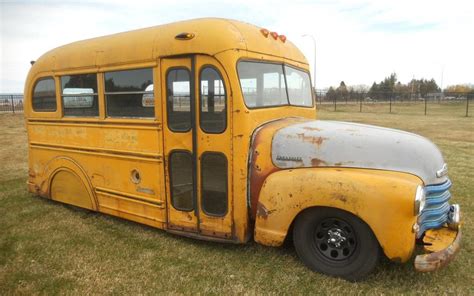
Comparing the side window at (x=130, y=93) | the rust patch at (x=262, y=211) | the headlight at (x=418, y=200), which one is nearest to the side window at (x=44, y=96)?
the side window at (x=130, y=93)

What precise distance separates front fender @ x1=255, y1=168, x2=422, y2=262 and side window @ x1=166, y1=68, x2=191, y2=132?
3.83ft

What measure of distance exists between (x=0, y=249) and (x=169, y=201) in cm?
205

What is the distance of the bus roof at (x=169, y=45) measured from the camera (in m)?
4.04

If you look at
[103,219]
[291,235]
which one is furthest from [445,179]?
[103,219]

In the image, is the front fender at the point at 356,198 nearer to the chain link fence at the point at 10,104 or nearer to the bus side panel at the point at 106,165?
the bus side panel at the point at 106,165

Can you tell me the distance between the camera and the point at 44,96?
19.3 ft

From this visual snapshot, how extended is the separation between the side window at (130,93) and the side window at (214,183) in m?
0.94

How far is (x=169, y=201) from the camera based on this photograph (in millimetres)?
4555

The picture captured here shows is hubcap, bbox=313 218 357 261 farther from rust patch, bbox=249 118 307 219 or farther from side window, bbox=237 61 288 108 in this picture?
side window, bbox=237 61 288 108

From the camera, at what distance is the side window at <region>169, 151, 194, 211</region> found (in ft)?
14.2

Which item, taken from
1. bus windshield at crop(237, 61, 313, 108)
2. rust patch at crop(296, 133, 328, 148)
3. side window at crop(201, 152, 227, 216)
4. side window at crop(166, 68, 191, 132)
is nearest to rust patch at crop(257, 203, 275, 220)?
side window at crop(201, 152, 227, 216)

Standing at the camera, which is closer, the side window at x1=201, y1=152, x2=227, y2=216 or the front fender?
the front fender

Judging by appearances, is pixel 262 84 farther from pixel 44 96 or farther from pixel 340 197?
pixel 44 96

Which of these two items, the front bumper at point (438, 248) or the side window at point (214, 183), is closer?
the front bumper at point (438, 248)
